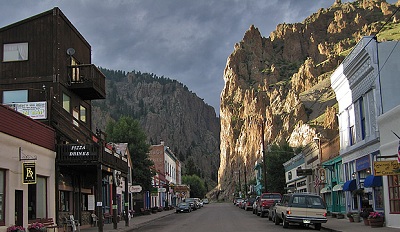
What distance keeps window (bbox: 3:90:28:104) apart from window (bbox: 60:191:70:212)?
18.4 feet

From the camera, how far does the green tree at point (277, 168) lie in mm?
64688

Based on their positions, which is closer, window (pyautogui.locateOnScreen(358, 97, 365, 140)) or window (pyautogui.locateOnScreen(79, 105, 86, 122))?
window (pyautogui.locateOnScreen(358, 97, 365, 140))

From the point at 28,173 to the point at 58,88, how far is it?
8052 millimetres

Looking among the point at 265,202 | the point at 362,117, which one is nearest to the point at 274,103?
the point at 265,202

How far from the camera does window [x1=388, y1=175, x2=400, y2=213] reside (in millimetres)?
21906

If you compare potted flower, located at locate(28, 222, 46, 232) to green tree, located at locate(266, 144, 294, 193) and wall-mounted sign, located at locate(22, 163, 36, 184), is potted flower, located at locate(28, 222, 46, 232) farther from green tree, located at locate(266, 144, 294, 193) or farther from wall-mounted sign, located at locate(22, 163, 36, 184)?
green tree, located at locate(266, 144, 294, 193)

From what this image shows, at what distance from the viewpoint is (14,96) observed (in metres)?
26.7

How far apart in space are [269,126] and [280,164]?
83.5 m

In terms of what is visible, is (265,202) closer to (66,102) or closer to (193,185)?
(66,102)

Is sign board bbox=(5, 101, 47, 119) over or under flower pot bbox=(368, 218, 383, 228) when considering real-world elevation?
over

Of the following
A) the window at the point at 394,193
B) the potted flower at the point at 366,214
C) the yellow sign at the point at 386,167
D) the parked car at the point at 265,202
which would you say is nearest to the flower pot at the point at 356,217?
the potted flower at the point at 366,214

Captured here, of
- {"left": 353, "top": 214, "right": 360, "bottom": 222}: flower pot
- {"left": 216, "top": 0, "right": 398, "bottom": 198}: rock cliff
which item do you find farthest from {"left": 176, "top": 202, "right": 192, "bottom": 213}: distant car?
{"left": 216, "top": 0, "right": 398, "bottom": 198}: rock cliff

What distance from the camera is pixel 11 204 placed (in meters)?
18.7

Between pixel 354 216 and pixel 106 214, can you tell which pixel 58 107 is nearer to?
pixel 106 214
